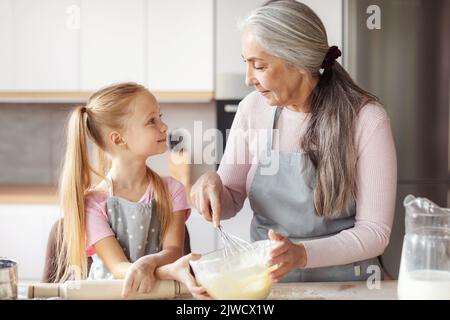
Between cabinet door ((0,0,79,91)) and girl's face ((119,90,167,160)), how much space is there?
201 millimetres

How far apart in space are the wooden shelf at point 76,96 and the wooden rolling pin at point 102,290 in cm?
39

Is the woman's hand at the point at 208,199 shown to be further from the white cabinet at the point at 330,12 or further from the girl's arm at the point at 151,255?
the white cabinet at the point at 330,12

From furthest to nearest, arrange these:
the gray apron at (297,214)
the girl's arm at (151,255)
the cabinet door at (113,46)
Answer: the cabinet door at (113,46)
the gray apron at (297,214)
the girl's arm at (151,255)

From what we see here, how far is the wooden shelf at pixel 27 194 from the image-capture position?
95 centimetres

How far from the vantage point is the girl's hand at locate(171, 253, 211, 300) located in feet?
2.24

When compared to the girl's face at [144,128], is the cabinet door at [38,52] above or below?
above

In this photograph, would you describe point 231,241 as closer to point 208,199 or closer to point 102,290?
point 208,199

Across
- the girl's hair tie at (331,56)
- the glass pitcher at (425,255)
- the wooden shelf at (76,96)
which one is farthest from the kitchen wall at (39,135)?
the glass pitcher at (425,255)

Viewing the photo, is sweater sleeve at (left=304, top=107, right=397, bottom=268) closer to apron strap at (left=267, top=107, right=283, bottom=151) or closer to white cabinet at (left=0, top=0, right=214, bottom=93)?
apron strap at (left=267, top=107, right=283, bottom=151)

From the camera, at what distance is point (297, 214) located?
88cm

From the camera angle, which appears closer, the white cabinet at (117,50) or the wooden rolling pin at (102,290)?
the wooden rolling pin at (102,290)
